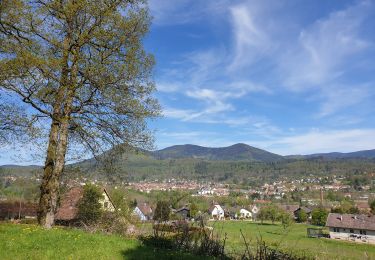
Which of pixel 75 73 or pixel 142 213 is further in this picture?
pixel 142 213

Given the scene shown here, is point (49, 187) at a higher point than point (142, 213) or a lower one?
higher

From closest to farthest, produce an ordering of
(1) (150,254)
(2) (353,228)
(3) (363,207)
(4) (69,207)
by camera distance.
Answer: (1) (150,254)
(4) (69,207)
(2) (353,228)
(3) (363,207)

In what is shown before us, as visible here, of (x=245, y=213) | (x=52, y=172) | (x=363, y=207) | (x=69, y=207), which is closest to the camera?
(x=52, y=172)

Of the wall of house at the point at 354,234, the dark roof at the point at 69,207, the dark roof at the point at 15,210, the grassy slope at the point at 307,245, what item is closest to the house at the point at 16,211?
the dark roof at the point at 15,210

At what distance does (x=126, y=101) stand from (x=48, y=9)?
13.5 feet

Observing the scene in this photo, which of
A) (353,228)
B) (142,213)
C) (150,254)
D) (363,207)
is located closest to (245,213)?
(363,207)

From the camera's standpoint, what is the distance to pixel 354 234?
78812 millimetres

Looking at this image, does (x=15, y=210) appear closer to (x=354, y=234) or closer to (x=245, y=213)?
(x=354, y=234)

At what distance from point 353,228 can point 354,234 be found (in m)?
1.34

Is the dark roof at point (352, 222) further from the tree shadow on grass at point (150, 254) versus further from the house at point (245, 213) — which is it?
the tree shadow on grass at point (150, 254)

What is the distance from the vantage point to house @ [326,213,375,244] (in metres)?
76.9

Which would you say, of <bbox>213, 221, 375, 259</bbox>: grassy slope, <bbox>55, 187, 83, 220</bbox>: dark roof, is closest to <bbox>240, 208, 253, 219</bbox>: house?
<bbox>213, 221, 375, 259</bbox>: grassy slope

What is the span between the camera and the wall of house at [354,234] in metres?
76.6

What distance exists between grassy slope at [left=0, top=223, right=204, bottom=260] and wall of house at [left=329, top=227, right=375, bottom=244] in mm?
79402
